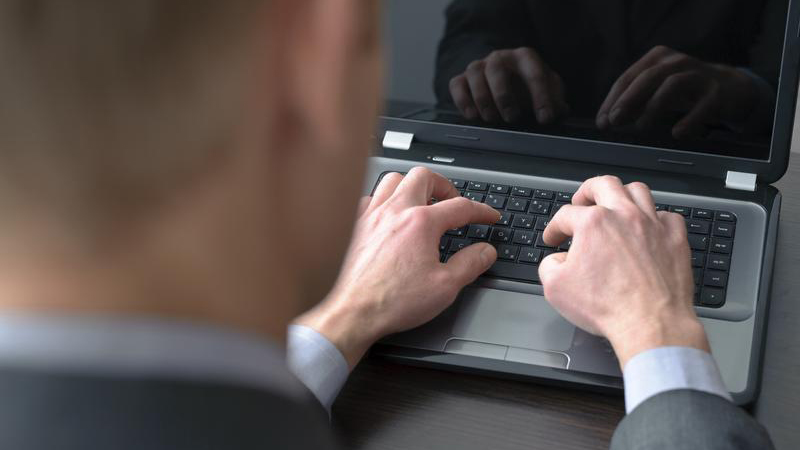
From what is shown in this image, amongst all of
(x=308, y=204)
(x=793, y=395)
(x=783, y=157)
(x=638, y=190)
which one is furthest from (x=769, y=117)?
(x=308, y=204)

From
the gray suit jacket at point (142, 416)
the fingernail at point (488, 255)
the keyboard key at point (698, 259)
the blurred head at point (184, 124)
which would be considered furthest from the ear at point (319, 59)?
the keyboard key at point (698, 259)

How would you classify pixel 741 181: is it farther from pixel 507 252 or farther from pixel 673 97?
pixel 507 252

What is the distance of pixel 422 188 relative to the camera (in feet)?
2.93

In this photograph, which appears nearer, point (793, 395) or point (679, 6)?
point (793, 395)

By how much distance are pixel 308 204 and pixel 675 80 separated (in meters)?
0.66

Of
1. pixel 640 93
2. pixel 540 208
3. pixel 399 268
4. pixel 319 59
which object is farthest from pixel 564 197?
pixel 319 59

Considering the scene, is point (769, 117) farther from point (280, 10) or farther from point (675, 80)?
point (280, 10)

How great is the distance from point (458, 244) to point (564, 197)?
0.15 metres

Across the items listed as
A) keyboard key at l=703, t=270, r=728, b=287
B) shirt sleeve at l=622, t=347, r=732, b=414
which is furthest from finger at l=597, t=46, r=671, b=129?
shirt sleeve at l=622, t=347, r=732, b=414

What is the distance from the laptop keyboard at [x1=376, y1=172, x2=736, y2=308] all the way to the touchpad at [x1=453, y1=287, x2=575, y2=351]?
30 millimetres

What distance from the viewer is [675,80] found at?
0.94m

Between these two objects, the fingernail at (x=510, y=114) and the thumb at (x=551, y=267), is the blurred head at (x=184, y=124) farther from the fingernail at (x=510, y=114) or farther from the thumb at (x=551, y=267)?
the fingernail at (x=510, y=114)

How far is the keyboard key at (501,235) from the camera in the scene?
0.90 meters

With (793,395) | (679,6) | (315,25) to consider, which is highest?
(315,25)
